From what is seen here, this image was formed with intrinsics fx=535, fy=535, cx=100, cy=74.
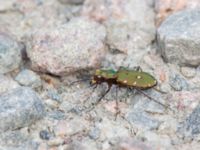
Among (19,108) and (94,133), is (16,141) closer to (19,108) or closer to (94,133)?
(19,108)

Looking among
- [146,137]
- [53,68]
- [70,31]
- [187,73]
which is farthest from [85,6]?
[146,137]

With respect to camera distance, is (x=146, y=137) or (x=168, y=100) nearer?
(x=146, y=137)

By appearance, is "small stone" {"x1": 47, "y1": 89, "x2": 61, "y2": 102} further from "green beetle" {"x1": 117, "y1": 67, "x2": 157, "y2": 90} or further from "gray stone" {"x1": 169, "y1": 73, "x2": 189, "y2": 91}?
"gray stone" {"x1": 169, "y1": 73, "x2": 189, "y2": 91}

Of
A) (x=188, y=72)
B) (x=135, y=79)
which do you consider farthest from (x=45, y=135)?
(x=188, y=72)

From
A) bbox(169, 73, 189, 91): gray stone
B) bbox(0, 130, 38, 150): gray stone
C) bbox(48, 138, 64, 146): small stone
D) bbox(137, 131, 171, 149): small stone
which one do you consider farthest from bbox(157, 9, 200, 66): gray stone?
bbox(0, 130, 38, 150): gray stone

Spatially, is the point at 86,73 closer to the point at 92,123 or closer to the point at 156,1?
the point at 92,123

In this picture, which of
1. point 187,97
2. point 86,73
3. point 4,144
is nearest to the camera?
point 4,144
